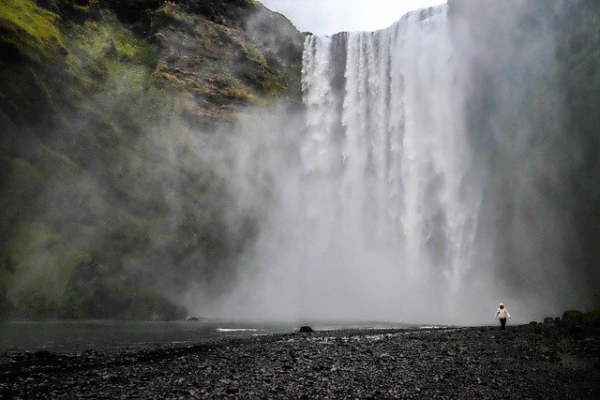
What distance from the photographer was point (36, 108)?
39469mm

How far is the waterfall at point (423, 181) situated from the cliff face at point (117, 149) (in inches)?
236

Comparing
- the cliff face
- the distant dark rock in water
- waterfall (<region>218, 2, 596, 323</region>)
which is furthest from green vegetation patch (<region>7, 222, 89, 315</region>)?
the distant dark rock in water

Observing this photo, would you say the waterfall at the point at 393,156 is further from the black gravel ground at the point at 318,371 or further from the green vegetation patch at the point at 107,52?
the black gravel ground at the point at 318,371

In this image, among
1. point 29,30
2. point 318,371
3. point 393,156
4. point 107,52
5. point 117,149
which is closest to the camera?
point 318,371

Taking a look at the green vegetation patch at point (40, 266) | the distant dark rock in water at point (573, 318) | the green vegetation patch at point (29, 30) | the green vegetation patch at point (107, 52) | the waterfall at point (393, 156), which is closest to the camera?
the distant dark rock in water at point (573, 318)

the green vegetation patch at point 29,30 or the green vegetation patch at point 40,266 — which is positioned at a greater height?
the green vegetation patch at point 29,30

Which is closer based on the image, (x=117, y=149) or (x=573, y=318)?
(x=573, y=318)

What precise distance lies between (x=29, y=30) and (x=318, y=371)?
43.3 meters

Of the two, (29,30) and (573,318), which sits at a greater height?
(29,30)

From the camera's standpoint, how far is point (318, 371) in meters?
12.1

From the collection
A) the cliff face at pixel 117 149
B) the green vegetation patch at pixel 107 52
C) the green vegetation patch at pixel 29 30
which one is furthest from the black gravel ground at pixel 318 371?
the green vegetation patch at pixel 107 52

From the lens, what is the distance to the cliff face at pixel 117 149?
35.8 meters

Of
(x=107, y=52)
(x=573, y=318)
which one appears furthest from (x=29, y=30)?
(x=573, y=318)

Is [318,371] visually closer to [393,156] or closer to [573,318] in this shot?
[573,318]
